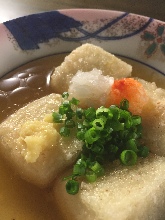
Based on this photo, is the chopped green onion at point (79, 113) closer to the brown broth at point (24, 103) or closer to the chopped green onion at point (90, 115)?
the chopped green onion at point (90, 115)

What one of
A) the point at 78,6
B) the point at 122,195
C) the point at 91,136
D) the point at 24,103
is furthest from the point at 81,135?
the point at 78,6

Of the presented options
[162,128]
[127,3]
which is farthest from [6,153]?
[127,3]

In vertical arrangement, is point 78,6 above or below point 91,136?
above

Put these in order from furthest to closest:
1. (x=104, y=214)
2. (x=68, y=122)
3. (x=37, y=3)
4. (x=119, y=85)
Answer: (x=37, y=3) < (x=119, y=85) < (x=68, y=122) < (x=104, y=214)

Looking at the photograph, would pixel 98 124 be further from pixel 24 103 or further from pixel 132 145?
pixel 24 103

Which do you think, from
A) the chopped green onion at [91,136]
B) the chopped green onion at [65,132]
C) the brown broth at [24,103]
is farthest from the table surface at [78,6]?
the chopped green onion at [91,136]

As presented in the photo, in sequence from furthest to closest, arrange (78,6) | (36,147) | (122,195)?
(78,6) < (36,147) < (122,195)

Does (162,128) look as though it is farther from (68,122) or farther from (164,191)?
(68,122)

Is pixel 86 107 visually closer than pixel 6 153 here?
No
